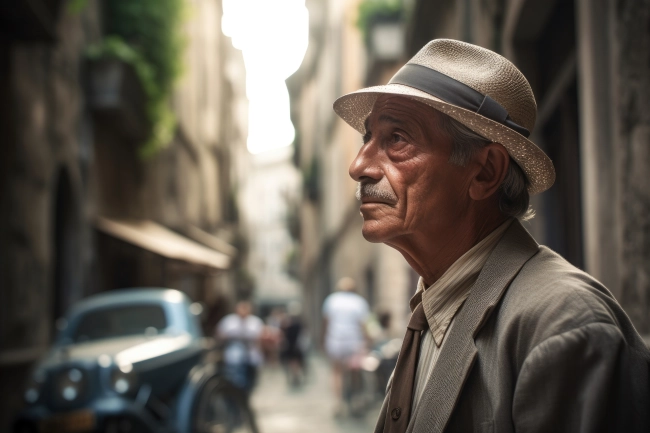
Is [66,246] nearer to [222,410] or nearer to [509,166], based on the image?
[222,410]

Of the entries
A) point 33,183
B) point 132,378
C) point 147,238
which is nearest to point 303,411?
point 147,238

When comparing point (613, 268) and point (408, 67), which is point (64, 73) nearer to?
point (613, 268)

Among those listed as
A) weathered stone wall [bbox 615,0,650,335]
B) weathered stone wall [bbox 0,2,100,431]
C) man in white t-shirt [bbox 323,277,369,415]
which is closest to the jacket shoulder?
weathered stone wall [bbox 615,0,650,335]

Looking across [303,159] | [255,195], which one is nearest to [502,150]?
[303,159]

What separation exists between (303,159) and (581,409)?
145 ft

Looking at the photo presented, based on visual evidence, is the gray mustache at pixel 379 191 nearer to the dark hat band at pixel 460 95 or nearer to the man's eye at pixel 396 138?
the man's eye at pixel 396 138

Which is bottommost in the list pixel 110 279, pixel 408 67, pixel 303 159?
pixel 303 159

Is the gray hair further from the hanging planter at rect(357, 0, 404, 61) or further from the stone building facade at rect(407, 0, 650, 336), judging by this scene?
the hanging planter at rect(357, 0, 404, 61)

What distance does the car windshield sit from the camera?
25.2 feet

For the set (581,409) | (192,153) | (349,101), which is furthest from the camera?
(192,153)

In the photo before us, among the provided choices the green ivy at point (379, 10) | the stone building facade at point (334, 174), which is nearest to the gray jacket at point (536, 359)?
the stone building facade at point (334, 174)

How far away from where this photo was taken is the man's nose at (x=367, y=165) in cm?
182

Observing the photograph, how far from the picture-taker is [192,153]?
85.4 ft

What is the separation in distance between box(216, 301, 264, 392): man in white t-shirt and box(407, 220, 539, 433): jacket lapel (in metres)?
10.4
